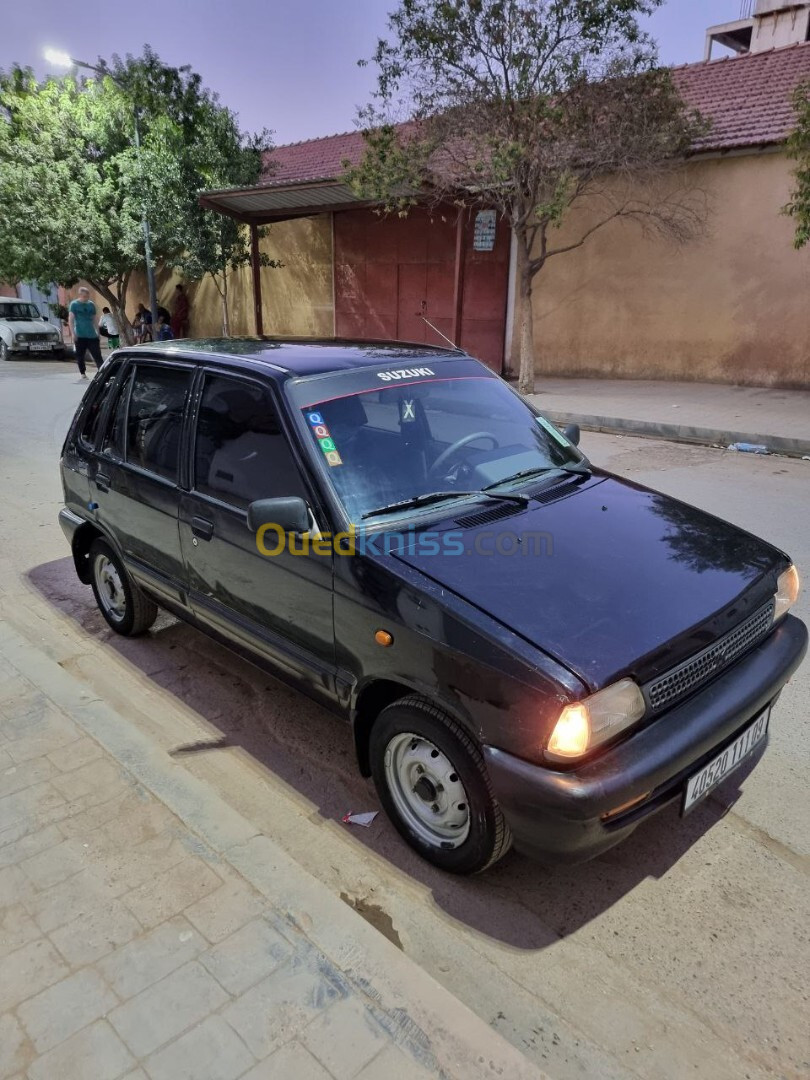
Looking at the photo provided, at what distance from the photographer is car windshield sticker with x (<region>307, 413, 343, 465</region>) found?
289cm

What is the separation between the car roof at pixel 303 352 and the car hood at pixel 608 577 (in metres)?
1.00

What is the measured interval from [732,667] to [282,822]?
1.85 meters

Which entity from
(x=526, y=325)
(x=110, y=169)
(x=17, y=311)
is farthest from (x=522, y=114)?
(x=17, y=311)

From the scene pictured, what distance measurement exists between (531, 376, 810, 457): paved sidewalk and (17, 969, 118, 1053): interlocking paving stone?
9615 mm

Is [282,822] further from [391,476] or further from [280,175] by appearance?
[280,175]

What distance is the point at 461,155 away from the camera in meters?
11.9

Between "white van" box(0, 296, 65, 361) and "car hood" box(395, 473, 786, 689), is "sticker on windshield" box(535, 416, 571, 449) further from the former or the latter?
"white van" box(0, 296, 65, 361)

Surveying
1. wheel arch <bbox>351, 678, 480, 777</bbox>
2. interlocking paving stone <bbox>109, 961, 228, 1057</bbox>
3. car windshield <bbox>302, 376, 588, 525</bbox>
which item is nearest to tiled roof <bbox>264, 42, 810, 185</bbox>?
car windshield <bbox>302, 376, 588, 525</bbox>

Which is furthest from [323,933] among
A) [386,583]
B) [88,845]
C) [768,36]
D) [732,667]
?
[768,36]

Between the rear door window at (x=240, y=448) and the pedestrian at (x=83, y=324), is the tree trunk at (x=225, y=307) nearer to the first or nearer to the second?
the pedestrian at (x=83, y=324)

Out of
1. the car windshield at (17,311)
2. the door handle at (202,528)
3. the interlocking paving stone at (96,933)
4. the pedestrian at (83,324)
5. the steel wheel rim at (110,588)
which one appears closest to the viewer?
the interlocking paving stone at (96,933)

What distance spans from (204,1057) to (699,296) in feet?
50.0

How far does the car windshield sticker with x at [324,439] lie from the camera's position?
289cm

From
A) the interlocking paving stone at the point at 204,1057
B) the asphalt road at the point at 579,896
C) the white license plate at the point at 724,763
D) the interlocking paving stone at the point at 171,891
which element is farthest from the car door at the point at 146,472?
the white license plate at the point at 724,763
